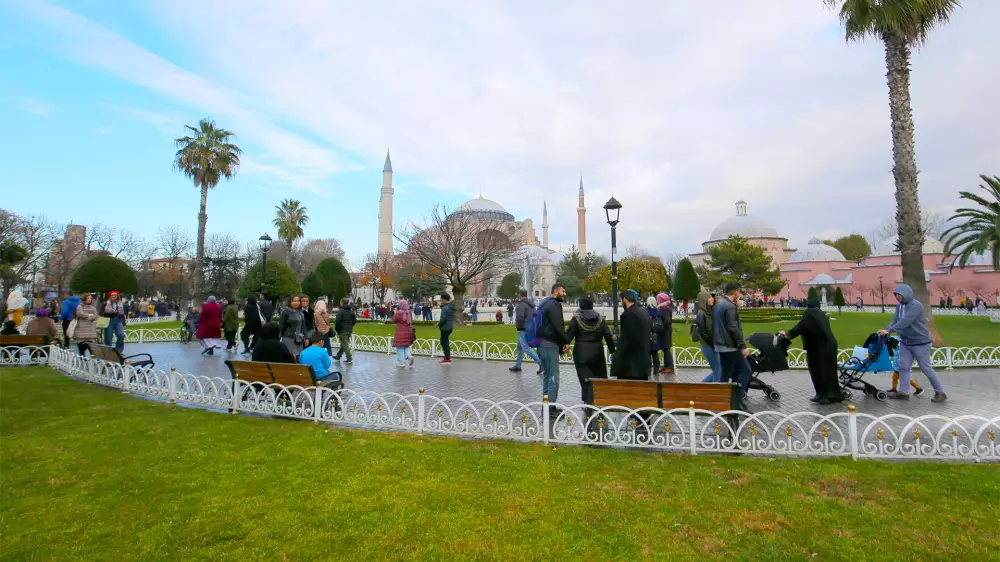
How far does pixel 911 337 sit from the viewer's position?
6.85 meters

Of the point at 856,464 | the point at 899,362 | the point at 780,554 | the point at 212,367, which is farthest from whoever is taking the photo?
the point at 212,367

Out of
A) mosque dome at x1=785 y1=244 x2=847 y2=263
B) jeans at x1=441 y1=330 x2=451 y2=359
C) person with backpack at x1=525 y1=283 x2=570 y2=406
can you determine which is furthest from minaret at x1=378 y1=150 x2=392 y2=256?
person with backpack at x1=525 y1=283 x2=570 y2=406

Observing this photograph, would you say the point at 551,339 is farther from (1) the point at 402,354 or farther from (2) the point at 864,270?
(2) the point at 864,270

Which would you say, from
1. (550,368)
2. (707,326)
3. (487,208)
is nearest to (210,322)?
(550,368)

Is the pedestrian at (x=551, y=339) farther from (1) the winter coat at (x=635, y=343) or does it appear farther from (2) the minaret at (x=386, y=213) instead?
(2) the minaret at (x=386, y=213)

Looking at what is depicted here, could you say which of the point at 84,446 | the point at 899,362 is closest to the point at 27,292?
the point at 84,446

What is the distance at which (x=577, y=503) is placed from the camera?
360cm

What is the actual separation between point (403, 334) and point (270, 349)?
413 centimetres

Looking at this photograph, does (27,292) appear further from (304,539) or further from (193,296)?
(304,539)

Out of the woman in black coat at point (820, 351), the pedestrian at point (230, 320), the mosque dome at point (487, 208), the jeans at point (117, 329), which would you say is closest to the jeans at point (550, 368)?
the woman in black coat at point (820, 351)

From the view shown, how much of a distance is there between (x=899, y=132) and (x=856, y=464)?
12.5 m

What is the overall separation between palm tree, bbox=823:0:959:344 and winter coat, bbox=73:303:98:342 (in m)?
18.3

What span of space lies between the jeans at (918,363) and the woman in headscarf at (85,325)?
14.0m

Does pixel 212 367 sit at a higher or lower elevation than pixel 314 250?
lower
